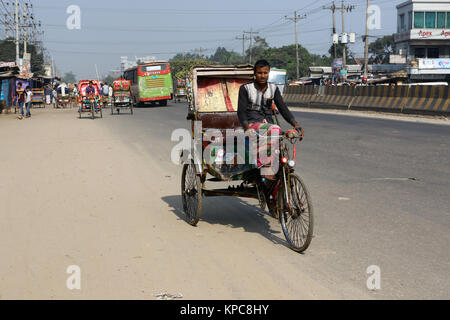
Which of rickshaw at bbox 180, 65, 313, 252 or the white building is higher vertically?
the white building

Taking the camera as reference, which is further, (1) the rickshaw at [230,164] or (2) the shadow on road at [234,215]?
(2) the shadow on road at [234,215]

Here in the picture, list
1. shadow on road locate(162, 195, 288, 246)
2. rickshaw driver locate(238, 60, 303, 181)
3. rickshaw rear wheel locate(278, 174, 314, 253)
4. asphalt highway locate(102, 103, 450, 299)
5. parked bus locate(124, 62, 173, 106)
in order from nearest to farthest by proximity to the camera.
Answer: asphalt highway locate(102, 103, 450, 299)
rickshaw rear wheel locate(278, 174, 314, 253)
rickshaw driver locate(238, 60, 303, 181)
shadow on road locate(162, 195, 288, 246)
parked bus locate(124, 62, 173, 106)

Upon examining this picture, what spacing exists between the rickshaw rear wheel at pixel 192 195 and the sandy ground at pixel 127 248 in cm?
15

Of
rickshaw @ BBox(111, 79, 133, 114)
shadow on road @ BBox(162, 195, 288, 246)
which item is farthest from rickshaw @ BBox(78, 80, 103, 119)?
shadow on road @ BBox(162, 195, 288, 246)

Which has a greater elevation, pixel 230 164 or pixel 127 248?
pixel 230 164

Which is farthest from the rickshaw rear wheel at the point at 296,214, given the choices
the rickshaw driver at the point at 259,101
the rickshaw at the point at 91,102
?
the rickshaw at the point at 91,102

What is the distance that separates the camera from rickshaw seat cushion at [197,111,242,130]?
7609mm

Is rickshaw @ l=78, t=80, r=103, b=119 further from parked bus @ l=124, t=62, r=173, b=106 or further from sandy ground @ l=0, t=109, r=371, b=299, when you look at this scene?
sandy ground @ l=0, t=109, r=371, b=299

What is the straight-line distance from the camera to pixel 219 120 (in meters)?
7.67

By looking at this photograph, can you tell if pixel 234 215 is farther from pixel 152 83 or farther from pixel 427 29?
pixel 427 29

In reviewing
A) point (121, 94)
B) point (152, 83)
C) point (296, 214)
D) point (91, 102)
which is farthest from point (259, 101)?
point (152, 83)

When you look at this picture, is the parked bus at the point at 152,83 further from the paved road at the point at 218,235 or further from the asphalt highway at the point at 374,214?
the paved road at the point at 218,235

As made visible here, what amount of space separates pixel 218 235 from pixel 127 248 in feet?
3.54

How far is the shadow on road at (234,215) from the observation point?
6254 millimetres
